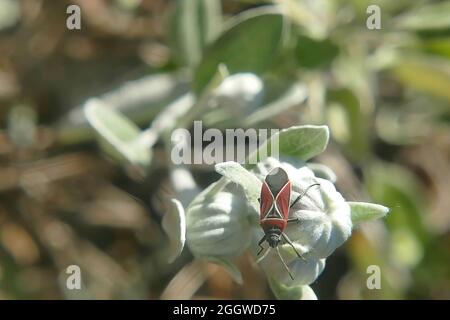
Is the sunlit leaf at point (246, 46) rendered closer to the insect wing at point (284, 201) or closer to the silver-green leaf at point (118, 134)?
the silver-green leaf at point (118, 134)

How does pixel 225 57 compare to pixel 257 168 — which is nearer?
pixel 257 168

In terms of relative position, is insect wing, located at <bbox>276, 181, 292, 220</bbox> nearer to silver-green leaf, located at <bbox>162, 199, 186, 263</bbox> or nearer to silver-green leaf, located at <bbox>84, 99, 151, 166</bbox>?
silver-green leaf, located at <bbox>162, 199, 186, 263</bbox>

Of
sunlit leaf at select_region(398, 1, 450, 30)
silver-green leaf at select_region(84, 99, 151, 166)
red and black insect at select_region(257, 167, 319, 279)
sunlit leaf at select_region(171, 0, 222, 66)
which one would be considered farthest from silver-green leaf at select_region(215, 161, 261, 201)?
sunlit leaf at select_region(398, 1, 450, 30)

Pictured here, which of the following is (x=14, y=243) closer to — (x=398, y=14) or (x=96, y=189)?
(x=96, y=189)

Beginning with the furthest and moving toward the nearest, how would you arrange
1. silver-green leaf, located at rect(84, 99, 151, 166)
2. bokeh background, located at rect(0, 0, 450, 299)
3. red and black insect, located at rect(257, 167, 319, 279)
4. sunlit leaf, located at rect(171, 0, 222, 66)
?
bokeh background, located at rect(0, 0, 450, 299) → sunlit leaf, located at rect(171, 0, 222, 66) → silver-green leaf, located at rect(84, 99, 151, 166) → red and black insect, located at rect(257, 167, 319, 279)

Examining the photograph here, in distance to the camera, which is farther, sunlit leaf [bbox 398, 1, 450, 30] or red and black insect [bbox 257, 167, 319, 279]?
sunlit leaf [bbox 398, 1, 450, 30]

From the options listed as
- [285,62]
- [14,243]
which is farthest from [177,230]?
[14,243]
